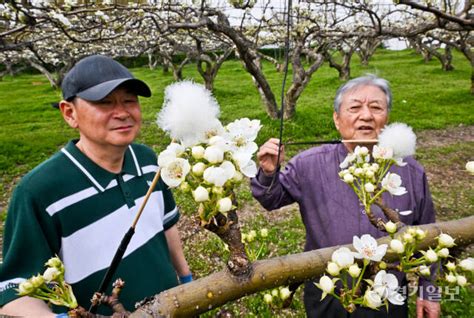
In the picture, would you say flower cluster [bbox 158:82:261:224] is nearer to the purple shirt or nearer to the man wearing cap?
the man wearing cap

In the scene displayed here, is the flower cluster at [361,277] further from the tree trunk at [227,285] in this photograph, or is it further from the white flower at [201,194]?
the white flower at [201,194]

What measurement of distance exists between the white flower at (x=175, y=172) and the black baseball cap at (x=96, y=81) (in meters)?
0.94

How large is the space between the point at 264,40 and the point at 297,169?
55.1ft

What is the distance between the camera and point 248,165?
2.65 ft

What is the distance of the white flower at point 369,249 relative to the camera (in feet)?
3.06

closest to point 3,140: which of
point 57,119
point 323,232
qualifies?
point 57,119

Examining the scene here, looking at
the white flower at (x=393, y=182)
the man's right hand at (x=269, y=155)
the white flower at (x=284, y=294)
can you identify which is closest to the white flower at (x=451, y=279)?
the white flower at (x=393, y=182)

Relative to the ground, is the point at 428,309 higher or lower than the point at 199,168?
lower

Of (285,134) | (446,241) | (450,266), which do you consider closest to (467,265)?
(450,266)

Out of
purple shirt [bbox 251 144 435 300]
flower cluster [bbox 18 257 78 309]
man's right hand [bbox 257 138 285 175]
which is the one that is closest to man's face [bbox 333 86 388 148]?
purple shirt [bbox 251 144 435 300]

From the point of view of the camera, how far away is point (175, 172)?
775mm

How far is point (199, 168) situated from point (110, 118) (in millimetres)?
1020

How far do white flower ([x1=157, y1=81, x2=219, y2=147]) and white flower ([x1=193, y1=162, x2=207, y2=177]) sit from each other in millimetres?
57

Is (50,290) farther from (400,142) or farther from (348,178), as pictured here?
(400,142)
